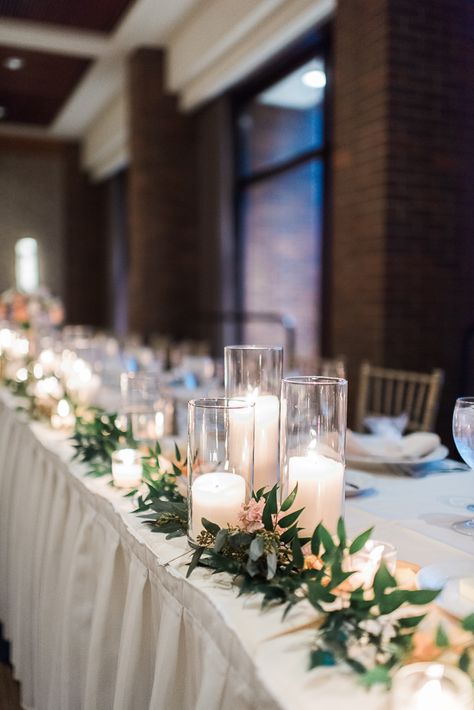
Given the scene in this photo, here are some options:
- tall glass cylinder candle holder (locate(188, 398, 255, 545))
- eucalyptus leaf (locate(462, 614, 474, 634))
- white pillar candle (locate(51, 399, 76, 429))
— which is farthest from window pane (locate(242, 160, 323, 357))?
eucalyptus leaf (locate(462, 614, 474, 634))


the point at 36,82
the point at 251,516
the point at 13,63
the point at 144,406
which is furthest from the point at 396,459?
the point at 36,82

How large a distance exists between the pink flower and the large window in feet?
14.1

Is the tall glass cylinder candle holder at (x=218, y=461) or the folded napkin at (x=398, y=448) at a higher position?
the tall glass cylinder candle holder at (x=218, y=461)

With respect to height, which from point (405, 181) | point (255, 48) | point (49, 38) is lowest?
point (405, 181)

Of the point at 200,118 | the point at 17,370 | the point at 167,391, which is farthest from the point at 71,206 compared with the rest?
the point at 167,391

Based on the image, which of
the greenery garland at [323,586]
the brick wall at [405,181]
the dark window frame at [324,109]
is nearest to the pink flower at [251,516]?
the greenery garland at [323,586]

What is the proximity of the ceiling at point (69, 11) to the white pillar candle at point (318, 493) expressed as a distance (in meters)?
5.33

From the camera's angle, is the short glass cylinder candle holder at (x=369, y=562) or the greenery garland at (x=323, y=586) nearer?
the greenery garland at (x=323, y=586)

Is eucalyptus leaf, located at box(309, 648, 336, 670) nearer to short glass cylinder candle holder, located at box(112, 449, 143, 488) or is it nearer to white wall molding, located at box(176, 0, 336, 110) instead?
short glass cylinder candle holder, located at box(112, 449, 143, 488)

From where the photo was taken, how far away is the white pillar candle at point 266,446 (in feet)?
3.81

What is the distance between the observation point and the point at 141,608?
3.67ft

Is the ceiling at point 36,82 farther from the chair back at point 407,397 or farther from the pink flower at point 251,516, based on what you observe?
the pink flower at point 251,516

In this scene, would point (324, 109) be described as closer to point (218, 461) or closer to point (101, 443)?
point (101, 443)

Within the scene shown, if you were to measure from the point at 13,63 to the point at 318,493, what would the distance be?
6.93 metres
